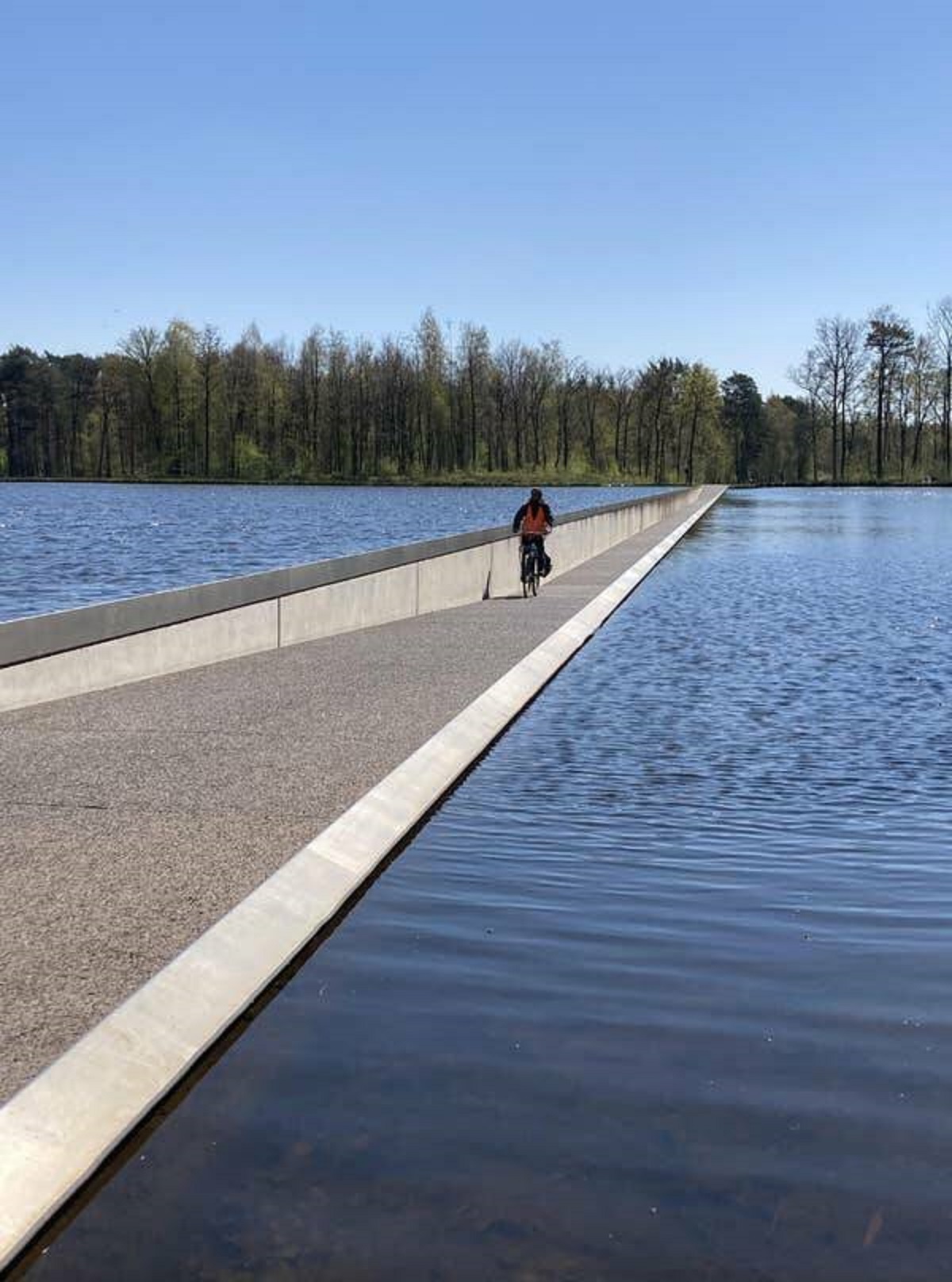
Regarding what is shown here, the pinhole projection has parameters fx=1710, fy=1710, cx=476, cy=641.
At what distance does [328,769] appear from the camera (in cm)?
1105

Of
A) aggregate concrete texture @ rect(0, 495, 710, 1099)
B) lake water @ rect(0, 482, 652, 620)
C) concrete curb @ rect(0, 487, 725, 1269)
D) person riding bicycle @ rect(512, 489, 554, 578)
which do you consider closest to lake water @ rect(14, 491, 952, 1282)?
concrete curb @ rect(0, 487, 725, 1269)

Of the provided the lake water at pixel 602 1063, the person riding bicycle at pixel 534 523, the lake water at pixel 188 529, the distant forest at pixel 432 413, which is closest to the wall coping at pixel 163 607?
the person riding bicycle at pixel 534 523

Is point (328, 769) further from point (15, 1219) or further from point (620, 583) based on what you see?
point (620, 583)

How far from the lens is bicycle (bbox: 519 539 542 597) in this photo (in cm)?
2916

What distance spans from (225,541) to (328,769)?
6014 cm

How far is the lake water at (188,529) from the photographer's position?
155 feet

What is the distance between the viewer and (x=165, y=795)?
1009cm

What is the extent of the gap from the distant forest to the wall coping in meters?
147

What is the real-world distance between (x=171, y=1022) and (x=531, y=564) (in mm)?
23507

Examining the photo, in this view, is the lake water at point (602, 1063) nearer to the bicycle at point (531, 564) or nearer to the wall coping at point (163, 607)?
the wall coping at point (163, 607)

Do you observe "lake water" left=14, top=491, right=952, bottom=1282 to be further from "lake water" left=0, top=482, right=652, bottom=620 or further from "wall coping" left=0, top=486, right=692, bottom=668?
"lake water" left=0, top=482, right=652, bottom=620

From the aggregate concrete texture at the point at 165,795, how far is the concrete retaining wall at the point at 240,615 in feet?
0.97

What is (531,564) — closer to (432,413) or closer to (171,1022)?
(171,1022)

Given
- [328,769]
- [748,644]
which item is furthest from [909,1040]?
[748,644]
